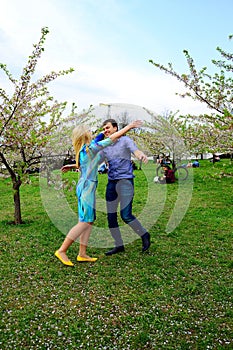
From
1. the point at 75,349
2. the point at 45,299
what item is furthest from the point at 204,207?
the point at 75,349

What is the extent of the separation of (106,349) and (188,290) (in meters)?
1.61

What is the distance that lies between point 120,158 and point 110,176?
35 cm

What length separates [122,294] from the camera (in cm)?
423

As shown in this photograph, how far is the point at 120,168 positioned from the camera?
5.52 meters

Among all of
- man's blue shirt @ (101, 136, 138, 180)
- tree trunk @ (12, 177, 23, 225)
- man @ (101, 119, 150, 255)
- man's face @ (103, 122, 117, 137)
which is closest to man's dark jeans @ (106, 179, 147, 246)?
man @ (101, 119, 150, 255)

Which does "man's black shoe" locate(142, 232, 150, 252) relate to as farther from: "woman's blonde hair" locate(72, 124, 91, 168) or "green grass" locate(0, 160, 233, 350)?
"woman's blonde hair" locate(72, 124, 91, 168)

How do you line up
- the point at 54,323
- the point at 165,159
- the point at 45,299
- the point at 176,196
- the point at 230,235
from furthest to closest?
the point at 165,159 < the point at 176,196 < the point at 230,235 < the point at 45,299 < the point at 54,323

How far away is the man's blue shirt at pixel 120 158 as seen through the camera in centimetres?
549

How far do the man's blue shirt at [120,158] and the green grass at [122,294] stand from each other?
4.57ft

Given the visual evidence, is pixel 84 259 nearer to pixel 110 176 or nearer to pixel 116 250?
pixel 116 250

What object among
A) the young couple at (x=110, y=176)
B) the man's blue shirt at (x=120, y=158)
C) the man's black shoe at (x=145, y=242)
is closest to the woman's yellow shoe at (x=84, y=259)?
the young couple at (x=110, y=176)

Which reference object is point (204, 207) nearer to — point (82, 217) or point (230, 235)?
point (230, 235)

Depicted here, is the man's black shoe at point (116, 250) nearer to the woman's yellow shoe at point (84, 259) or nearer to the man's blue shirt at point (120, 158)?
the woman's yellow shoe at point (84, 259)

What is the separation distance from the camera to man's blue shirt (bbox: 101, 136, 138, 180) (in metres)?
5.49
